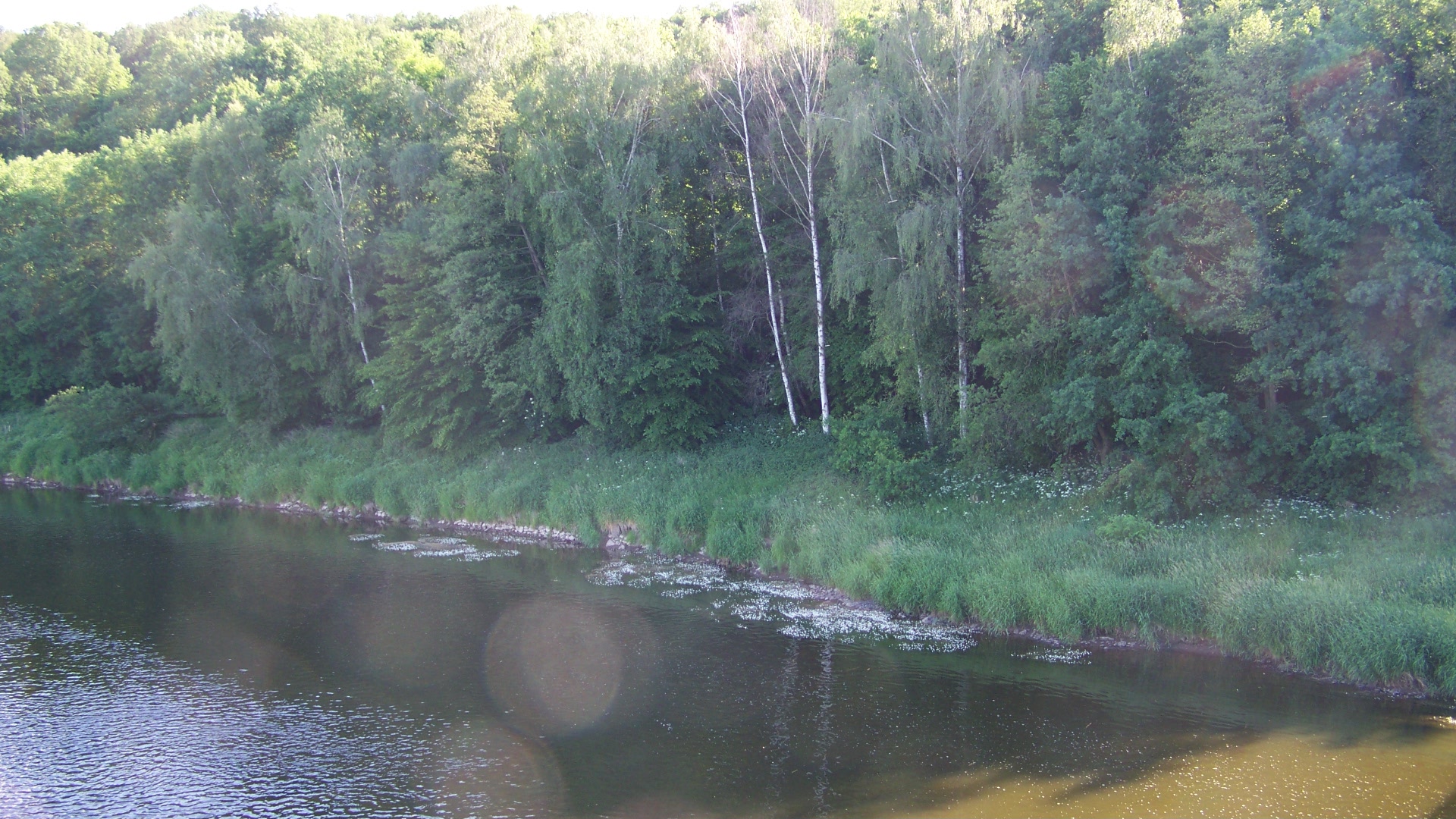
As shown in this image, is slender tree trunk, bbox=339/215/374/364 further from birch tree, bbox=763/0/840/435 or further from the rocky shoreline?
birch tree, bbox=763/0/840/435

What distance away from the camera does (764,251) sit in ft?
105

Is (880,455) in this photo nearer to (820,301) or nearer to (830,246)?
(820,301)

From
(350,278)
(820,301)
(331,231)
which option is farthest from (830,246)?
(331,231)

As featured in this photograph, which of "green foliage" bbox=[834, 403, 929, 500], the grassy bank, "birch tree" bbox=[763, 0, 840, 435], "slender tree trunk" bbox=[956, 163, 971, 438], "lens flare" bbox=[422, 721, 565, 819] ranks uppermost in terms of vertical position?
"birch tree" bbox=[763, 0, 840, 435]

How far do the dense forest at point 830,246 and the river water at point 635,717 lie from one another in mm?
6809

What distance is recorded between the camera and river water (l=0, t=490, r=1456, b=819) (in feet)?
43.4

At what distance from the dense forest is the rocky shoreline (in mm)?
3417

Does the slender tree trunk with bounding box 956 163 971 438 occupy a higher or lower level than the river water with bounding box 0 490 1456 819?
higher

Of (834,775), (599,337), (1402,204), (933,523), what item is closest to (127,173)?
(599,337)

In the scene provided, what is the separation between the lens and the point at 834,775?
1380 centimetres

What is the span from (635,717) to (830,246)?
20097 millimetres

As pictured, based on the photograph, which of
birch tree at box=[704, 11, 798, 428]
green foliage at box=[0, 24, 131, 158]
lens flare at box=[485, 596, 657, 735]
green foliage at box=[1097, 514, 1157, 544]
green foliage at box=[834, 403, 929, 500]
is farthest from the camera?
green foliage at box=[0, 24, 131, 158]

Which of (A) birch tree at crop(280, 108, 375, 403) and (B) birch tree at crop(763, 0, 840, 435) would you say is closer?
(B) birch tree at crop(763, 0, 840, 435)

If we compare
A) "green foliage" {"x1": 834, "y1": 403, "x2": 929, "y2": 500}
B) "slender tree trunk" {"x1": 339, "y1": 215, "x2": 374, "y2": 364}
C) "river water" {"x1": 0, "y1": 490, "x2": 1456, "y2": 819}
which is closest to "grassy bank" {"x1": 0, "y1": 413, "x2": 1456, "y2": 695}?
"green foliage" {"x1": 834, "y1": 403, "x2": 929, "y2": 500}
